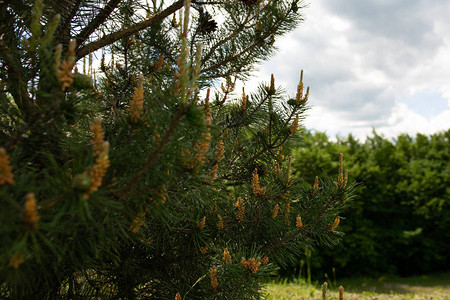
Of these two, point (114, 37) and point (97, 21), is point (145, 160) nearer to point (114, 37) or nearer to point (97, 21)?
point (114, 37)

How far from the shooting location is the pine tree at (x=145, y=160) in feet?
3.05

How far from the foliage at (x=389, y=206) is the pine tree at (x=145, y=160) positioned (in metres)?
5.63

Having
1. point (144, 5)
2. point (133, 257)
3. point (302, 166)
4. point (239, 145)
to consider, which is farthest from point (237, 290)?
point (302, 166)

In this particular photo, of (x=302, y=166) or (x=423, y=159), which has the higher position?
(x=423, y=159)

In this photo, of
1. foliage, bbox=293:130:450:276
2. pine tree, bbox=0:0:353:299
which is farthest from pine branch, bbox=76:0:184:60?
foliage, bbox=293:130:450:276

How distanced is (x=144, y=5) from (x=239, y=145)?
1.12 meters

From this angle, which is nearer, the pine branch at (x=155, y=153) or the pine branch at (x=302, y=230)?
the pine branch at (x=155, y=153)

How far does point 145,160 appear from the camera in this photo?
1.03 meters

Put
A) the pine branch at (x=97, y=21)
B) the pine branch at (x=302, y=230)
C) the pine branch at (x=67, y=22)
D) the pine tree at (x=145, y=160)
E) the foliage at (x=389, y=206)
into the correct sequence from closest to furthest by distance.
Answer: the pine tree at (x=145, y=160), the pine branch at (x=67, y=22), the pine branch at (x=97, y=21), the pine branch at (x=302, y=230), the foliage at (x=389, y=206)

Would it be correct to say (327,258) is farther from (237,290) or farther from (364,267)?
(237,290)

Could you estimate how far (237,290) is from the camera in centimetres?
152

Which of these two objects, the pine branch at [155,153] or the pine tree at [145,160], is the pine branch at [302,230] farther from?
the pine branch at [155,153]

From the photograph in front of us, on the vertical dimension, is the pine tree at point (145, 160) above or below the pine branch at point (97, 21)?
below

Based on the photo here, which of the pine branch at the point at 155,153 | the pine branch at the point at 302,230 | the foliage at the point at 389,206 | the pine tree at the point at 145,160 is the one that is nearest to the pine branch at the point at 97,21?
the pine tree at the point at 145,160
